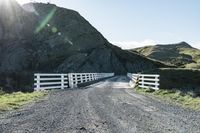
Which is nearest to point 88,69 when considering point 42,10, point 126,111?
point 42,10

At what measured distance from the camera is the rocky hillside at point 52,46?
108m

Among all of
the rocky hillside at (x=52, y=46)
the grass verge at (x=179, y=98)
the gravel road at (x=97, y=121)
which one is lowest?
the grass verge at (x=179, y=98)

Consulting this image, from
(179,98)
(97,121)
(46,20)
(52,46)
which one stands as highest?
(46,20)

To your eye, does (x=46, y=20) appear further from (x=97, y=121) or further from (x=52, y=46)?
(x=97, y=121)

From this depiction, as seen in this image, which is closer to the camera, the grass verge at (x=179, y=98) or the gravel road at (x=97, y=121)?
the gravel road at (x=97, y=121)

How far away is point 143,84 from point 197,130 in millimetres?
19686

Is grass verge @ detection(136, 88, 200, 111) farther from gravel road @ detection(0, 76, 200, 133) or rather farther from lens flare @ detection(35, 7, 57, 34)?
lens flare @ detection(35, 7, 57, 34)

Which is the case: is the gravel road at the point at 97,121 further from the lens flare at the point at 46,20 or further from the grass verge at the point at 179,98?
the lens flare at the point at 46,20

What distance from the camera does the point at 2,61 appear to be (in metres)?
105

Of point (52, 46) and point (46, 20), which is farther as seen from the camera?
point (46, 20)

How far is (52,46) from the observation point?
117 metres

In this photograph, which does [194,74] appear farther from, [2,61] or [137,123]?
[2,61]

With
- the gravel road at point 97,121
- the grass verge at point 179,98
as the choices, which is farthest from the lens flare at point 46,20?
the gravel road at point 97,121

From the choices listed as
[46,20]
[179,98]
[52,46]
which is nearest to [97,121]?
[179,98]
